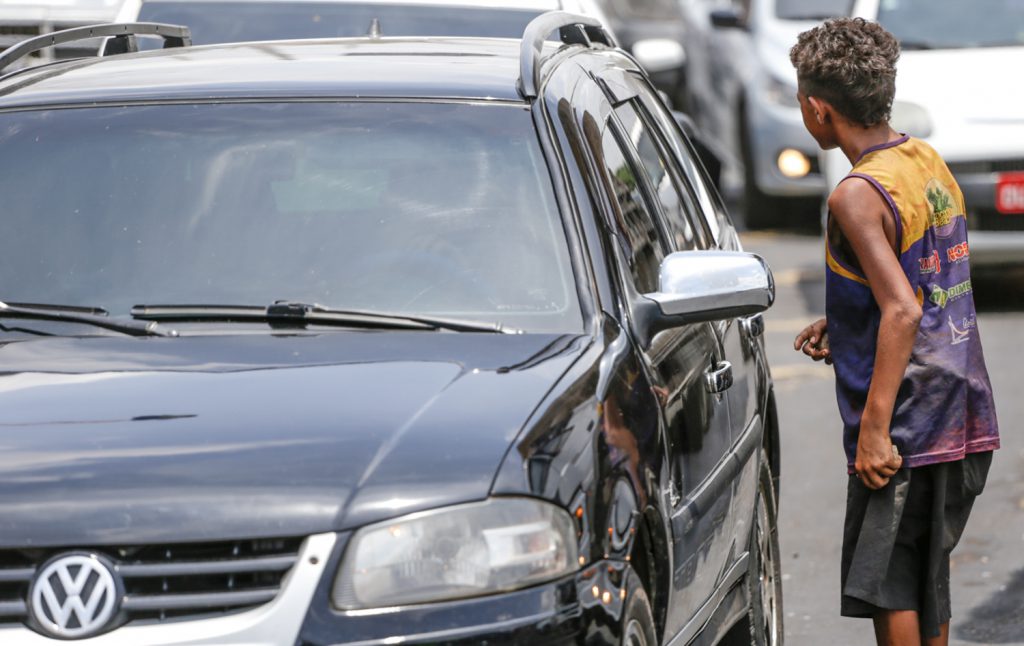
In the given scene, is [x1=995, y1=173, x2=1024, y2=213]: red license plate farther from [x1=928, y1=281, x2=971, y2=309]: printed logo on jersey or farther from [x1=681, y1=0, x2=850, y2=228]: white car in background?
[x1=928, y1=281, x2=971, y2=309]: printed logo on jersey

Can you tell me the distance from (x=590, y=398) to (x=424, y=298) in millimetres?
629

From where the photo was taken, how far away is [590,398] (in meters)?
3.30

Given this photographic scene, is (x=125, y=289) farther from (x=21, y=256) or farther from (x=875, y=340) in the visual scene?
(x=875, y=340)

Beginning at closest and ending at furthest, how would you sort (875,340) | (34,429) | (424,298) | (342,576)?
(342,576) < (34,429) < (424,298) < (875,340)

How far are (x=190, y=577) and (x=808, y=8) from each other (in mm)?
11681

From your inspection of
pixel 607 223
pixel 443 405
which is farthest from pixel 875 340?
pixel 443 405

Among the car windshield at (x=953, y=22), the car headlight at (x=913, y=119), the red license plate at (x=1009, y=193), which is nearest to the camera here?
the red license plate at (x=1009, y=193)

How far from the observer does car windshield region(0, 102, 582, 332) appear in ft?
12.6

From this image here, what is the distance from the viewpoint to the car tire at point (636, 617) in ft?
10.2

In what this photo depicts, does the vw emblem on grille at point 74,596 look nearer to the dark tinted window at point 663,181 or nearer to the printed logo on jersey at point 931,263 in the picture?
the printed logo on jersey at point 931,263

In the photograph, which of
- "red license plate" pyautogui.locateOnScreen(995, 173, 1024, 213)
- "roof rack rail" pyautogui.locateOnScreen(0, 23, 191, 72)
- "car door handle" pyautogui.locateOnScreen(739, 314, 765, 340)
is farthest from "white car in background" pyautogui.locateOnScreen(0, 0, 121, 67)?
"car door handle" pyautogui.locateOnScreen(739, 314, 765, 340)

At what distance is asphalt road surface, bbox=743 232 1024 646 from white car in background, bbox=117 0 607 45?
2.08 metres

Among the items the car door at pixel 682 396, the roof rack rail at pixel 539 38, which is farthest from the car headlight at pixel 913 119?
the car door at pixel 682 396

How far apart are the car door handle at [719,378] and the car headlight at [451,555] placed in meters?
1.20
